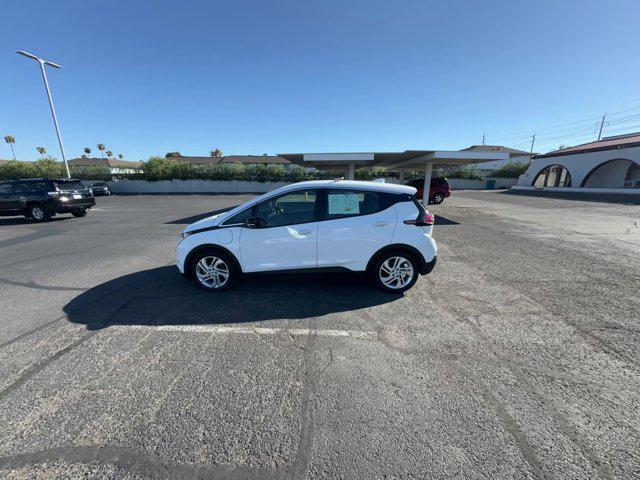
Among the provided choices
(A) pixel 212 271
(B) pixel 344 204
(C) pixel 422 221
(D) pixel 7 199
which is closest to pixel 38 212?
(D) pixel 7 199

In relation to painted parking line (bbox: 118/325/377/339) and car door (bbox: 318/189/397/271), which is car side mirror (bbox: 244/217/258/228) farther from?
painted parking line (bbox: 118/325/377/339)

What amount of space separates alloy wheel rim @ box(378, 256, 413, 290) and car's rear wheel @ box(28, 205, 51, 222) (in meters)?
Answer: 13.9

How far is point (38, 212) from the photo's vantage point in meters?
10.9

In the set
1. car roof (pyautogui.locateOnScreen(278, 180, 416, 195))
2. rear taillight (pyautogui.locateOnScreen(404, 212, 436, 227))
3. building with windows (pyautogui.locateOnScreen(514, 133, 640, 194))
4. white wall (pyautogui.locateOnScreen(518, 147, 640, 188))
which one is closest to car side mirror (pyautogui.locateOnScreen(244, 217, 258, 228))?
car roof (pyautogui.locateOnScreen(278, 180, 416, 195))

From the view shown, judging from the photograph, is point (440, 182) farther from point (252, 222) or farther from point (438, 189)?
point (252, 222)

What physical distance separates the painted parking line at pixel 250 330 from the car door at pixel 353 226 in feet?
3.78

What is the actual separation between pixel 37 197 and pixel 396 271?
46.7 feet

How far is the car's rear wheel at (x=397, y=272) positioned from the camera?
418 centimetres

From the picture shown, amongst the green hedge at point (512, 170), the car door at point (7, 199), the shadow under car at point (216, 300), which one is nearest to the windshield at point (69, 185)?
the car door at point (7, 199)

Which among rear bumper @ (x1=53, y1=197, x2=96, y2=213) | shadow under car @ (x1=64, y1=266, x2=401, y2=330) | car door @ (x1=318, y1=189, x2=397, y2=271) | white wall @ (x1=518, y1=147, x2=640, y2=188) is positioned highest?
white wall @ (x1=518, y1=147, x2=640, y2=188)

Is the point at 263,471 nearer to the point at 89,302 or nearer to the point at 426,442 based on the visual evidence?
the point at 426,442

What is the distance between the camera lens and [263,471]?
170 cm

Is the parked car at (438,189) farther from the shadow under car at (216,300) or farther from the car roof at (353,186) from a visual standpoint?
the shadow under car at (216,300)

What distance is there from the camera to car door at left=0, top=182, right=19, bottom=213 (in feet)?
35.3
